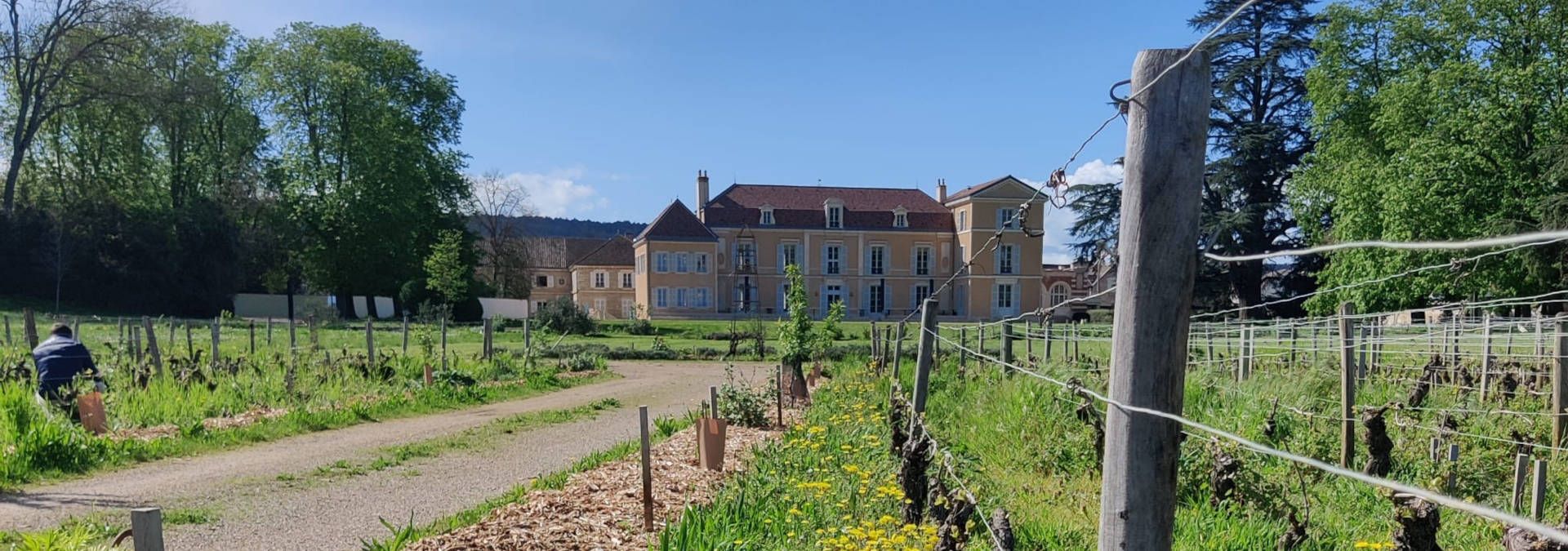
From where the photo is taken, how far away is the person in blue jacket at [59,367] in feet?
32.0

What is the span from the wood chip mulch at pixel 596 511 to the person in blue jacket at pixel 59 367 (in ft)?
21.9

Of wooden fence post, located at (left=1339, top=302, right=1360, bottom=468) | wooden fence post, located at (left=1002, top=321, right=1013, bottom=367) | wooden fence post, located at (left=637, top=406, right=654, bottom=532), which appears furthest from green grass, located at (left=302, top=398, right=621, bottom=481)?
wooden fence post, located at (left=1339, top=302, right=1360, bottom=468)

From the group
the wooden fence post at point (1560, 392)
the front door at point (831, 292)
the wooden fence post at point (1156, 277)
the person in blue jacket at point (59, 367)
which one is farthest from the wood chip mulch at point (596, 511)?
the front door at point (831, 292)

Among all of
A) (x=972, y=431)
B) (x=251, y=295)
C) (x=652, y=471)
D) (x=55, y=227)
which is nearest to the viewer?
(x=652, y=471)

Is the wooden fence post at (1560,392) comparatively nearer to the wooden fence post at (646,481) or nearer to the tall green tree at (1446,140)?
the wooden fence post at (646,481)

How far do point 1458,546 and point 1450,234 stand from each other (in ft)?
77.4

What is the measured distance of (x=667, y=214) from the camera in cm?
5091

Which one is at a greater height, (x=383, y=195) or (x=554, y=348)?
(x=383, y=195)

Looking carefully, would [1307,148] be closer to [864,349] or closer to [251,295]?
[864,349]

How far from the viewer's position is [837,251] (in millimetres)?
53844

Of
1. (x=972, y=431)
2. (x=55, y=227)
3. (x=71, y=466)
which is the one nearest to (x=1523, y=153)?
(x=972, y=431)

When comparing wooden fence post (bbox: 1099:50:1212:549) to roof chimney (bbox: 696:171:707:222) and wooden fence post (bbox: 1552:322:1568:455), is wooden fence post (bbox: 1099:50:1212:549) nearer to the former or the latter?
wooden fence post (bbox: 1552:322:1568:455)

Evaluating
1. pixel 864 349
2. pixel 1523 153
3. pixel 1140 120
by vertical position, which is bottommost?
pixel 864 349

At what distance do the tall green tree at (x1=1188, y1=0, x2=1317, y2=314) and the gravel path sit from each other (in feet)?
91.4
